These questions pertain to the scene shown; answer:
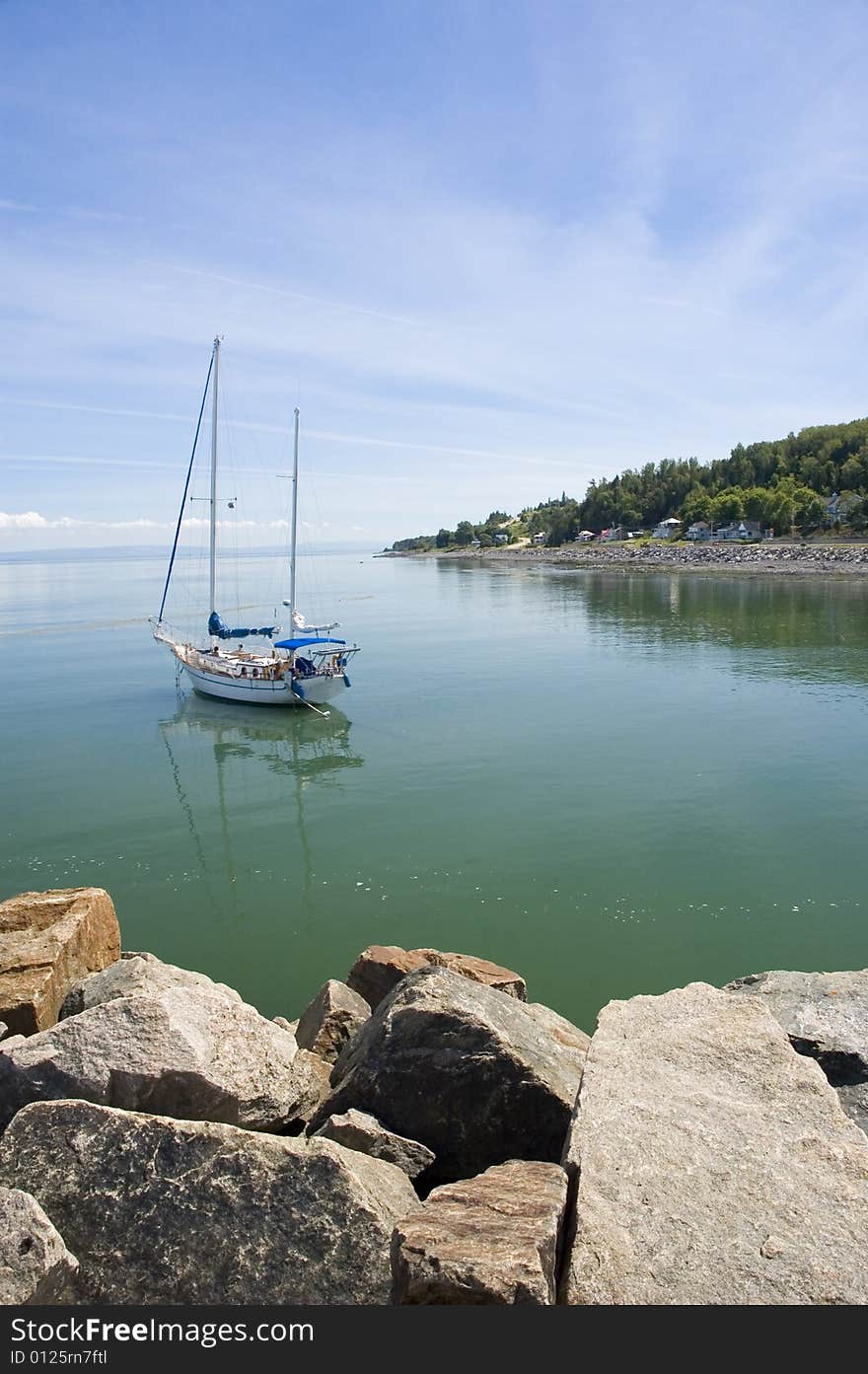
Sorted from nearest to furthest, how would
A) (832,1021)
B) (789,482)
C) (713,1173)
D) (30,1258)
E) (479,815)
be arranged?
1. (30,1258)
2. (713,1173)
3. (832,1021)
4. (479,815)
5. (789,482)

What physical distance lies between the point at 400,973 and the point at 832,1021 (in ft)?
17.0

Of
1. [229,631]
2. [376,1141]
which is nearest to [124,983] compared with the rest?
[376,1141]

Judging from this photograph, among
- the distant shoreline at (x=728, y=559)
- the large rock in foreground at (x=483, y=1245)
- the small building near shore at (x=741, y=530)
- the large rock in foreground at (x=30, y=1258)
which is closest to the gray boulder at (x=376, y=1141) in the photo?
the large rock in foreground at (x=483, y=1245)

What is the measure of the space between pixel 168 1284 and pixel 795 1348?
3493mm

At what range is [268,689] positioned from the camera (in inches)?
1538

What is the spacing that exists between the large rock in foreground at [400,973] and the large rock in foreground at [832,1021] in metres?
2.91

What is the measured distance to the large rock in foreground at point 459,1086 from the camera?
6352 millimetres

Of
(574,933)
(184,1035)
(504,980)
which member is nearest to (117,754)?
(574,933)

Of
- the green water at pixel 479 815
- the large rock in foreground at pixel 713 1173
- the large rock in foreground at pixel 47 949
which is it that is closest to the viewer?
the large rock in foreground at pixel 713 1173

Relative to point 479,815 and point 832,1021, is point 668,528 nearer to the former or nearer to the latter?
point 479,815

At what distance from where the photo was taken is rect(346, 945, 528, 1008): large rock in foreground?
10617mm

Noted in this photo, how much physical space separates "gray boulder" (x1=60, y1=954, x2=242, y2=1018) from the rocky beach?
172 millimetres

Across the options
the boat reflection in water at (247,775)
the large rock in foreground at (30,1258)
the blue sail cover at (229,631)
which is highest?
the blue sail cover at (229,631)

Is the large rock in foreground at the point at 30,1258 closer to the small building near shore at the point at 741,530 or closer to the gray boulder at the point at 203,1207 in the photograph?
the gray boulder at the point at 203,1207
